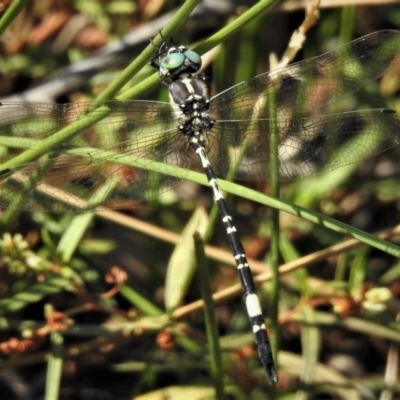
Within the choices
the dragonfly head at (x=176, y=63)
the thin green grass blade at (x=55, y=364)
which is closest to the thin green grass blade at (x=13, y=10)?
the dragonfly head at (x=176, y=63)

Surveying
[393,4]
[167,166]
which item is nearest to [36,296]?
[167,166]

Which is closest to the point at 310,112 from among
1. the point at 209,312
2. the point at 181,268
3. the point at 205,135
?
the point at 205,135

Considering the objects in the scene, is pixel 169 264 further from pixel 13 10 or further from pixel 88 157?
pixel 13 10

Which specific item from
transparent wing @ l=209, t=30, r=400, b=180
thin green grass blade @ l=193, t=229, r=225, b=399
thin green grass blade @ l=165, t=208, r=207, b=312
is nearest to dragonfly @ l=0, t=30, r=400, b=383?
transparent wing @ l=209, t=30, r=400, b=180

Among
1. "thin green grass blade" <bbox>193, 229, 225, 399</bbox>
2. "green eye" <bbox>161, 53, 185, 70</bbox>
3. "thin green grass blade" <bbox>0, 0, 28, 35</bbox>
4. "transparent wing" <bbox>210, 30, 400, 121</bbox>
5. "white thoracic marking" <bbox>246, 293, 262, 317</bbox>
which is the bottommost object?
"thin green grass blade" <bbox>193, 229, 225, 399</bbox>

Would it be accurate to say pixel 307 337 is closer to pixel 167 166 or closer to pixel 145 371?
pixel 145 371

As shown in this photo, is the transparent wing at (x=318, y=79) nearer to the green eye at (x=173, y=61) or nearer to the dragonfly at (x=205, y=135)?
the dragonfly at (x=205, y=135)

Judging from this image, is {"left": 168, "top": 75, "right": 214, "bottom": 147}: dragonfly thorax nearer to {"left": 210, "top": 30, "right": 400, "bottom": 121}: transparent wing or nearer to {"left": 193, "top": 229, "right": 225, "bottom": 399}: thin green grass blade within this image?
{"left": 210, "top": 30, "right": 400, "bottom": 121}: transparent wing
